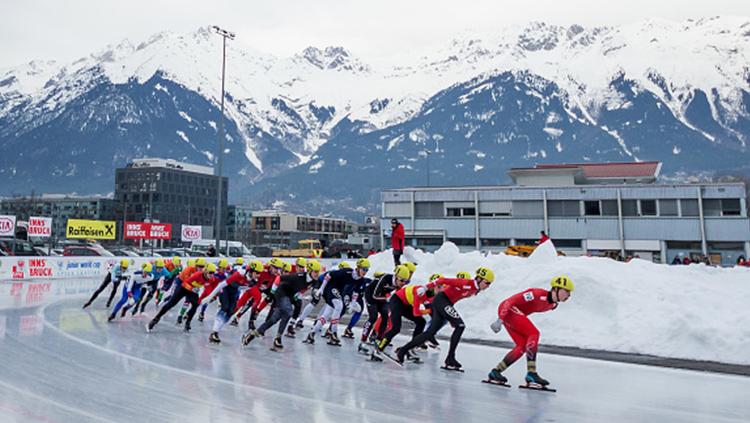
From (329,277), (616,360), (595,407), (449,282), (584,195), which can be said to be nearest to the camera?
(595,407)

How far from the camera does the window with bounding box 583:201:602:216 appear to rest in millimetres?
56259

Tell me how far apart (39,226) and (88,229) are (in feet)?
21.0

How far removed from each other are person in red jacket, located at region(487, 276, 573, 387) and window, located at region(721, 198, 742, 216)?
53468 mm

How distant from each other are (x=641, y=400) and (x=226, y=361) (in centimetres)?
703

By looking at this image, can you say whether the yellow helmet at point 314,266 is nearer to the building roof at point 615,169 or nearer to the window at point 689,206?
the window at point 689,206

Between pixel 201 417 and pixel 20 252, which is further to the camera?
pixel 20 252

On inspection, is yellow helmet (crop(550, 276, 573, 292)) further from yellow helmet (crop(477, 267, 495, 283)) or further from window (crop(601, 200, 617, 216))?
window (crop(601, 200, 617, 216))

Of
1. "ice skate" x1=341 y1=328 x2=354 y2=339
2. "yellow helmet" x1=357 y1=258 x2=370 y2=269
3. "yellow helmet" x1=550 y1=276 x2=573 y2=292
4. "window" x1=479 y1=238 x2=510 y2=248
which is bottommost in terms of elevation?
"ice skate" x1=341 y1=328 x2=354 y2=339

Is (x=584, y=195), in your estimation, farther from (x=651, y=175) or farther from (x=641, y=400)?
(x=641, y=400)

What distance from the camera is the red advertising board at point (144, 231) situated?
4350 centimetres

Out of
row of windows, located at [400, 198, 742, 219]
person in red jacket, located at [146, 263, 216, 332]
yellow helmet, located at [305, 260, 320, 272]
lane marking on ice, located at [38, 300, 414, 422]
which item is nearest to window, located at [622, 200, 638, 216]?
row of windows, located at [400, 198, 742, 219]

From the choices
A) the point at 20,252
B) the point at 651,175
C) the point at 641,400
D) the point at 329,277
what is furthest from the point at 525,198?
the point at 641,400

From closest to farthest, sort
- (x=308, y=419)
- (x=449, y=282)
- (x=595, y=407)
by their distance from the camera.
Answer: (x=308, y=419) → (x=595, y=407) → (x=449, y=282)

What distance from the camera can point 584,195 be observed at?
56.9 metres
